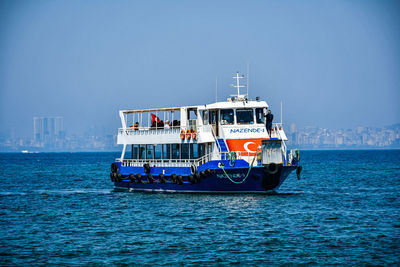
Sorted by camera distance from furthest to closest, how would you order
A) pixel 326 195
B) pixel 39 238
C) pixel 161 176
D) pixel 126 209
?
pixel 326 195 < pixel 161 176 < pixel 126 209 < pixel 39 238

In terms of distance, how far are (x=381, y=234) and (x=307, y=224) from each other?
3479mm

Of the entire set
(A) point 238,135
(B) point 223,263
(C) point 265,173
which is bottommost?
(B) point 223,263

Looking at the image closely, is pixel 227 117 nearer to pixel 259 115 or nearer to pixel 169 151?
pixel 259 115

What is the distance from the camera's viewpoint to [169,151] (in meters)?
37.9

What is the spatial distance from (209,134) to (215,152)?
3.91 feet

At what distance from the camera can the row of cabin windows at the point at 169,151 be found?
3638 centimetres

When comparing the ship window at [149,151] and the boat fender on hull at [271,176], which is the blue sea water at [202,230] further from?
the ship window at [149,151]

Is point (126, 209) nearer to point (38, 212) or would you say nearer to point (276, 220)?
point (38, 212)

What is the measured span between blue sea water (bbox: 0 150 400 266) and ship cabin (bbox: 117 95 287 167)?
94.3 inches

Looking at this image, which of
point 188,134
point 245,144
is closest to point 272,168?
point 245,144

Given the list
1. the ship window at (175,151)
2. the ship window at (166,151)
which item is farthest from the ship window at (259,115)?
the ship window at (166,151)

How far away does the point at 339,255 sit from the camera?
2070 cm

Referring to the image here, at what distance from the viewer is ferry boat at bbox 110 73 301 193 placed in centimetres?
3294

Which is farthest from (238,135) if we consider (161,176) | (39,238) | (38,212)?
(39,238)
